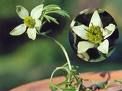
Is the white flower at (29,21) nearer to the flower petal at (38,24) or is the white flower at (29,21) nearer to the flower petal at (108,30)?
the flower petal at (38,24)

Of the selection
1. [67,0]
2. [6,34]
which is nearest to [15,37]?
[6,34]

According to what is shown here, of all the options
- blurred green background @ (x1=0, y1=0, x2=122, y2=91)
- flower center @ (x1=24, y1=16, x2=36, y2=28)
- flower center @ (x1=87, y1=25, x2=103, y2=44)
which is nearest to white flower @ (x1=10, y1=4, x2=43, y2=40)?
flower center @ (x1=24, y1=16, x2=36, y2=28)

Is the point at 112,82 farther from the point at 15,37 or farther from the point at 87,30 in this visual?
the point at 15,37

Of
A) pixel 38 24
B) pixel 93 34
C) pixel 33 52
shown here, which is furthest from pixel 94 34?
pixel 33 52

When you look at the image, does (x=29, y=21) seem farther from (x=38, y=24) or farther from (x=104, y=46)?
(x=104, y=46)

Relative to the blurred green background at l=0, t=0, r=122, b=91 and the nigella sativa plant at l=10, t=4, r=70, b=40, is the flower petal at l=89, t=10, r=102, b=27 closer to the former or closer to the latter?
the nigella sativa plant at l=10, t=4, r=70, b=40

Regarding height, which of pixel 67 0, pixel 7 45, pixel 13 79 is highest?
pixel 67 0
